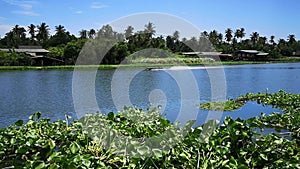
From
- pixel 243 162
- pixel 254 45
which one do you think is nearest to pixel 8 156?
pixel 243 162

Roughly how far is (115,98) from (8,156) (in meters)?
9.91

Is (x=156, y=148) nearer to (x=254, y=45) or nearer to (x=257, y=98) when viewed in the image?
(x=257, y=98)

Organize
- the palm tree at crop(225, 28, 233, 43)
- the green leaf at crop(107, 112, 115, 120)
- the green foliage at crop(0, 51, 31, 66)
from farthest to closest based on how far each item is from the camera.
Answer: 1. the palm tree at crop(225, 28, 233, 43)
2. the green foliage at crop(0, 51, 31, 66)
3. the green leaf at crop(107, 112, 115, 120)

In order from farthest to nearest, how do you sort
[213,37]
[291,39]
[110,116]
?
1. [291,39]
2. [213,37]
3. [110,116]

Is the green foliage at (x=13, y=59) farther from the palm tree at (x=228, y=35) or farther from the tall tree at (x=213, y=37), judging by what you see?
the palm tree at (x=228, y=35)

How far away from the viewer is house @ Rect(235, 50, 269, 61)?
63259mm

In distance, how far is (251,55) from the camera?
212ft

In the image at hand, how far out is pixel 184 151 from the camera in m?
2.53

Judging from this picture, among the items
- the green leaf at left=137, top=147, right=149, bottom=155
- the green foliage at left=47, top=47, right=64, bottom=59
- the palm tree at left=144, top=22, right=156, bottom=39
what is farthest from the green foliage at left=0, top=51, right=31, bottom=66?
the green leaf at left=137, top=147, right=149, bottom=155

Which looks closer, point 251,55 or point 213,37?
point 251,55

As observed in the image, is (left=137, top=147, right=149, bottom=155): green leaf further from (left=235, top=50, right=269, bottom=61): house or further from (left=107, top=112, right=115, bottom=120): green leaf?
(left=235, top=50, right=269, bottom=61): house

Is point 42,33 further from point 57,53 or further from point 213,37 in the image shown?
point 213,37

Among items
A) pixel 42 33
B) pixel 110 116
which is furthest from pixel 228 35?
pixel 110 116

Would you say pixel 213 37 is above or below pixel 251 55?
above
